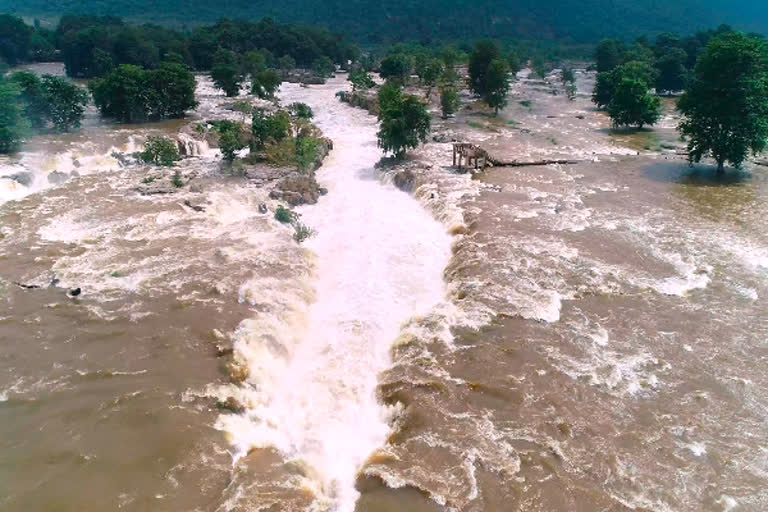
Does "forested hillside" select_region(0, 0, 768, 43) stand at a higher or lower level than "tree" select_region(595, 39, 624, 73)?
higher

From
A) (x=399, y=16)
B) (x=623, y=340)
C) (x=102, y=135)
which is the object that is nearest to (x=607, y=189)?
(x=623, y=340)

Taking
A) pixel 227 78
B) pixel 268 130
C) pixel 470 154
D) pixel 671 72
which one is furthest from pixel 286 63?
pixel 470 154

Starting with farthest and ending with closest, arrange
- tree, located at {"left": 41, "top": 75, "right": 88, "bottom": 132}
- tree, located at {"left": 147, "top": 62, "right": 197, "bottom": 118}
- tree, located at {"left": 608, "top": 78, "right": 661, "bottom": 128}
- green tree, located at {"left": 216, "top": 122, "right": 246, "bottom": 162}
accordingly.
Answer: tree, located at {"left": 608, "top": 78, "right": 661, "bottom": 128} → tree, located at {"left": 147, "top": 62, "right": 197, "bottom": 118} → tree, located at {"left": 41, "top": 75, "right": 88, "bottom": 132} → green tree, located at {"left": 216, "top": 122, "right": 246, "bottom": 162}

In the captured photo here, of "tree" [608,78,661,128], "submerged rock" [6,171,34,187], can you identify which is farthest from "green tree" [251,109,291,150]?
"tree" [608,78,661,128]

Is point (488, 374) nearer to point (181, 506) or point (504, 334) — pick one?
point (504, 334)

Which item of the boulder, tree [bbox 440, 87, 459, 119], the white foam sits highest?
tree [bbox 440, 87, 459, 119]

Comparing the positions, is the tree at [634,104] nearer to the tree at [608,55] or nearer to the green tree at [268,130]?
the green tree at [268,130]

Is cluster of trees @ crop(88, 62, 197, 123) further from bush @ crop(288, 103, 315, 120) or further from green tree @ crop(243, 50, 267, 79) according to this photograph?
green tree @ crop(243, 50, 267, 79)

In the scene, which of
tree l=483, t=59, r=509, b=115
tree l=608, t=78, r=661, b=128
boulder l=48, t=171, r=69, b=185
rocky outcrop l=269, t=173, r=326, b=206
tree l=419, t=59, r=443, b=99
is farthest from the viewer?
tree l=419, t=59, r=443, b=99
